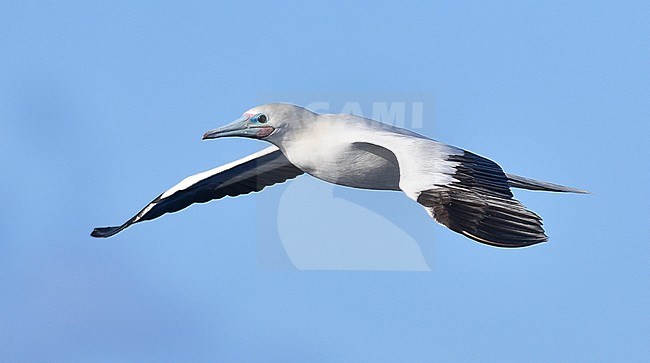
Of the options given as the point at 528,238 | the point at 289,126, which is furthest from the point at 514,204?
the point at 289,126

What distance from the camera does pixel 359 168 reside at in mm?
20719

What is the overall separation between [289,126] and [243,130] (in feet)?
2.80

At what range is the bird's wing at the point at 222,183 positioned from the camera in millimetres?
24078

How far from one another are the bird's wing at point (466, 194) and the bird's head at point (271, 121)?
255 centimetres

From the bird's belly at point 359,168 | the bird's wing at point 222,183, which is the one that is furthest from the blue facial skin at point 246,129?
the bird's wing at point 222,183

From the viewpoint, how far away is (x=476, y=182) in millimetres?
17703

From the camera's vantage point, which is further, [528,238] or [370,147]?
[370,147]

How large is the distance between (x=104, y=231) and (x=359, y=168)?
6.22 m

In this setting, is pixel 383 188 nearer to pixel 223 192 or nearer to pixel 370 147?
pixel 370 147

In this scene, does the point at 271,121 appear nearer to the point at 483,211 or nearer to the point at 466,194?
the point at 466,194

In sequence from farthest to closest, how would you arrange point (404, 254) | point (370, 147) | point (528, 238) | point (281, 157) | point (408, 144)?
point (281, 157) < point (404, 254) < point (370, 147) < point (408, 144) < point (528, 238)

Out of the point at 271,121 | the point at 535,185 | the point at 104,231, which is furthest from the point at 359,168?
the point at 104,231

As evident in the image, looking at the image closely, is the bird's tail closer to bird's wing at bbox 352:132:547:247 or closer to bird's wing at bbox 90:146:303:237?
bird's wing at bbox 352:132:547:247

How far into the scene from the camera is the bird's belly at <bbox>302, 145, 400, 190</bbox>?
20.5 meters
